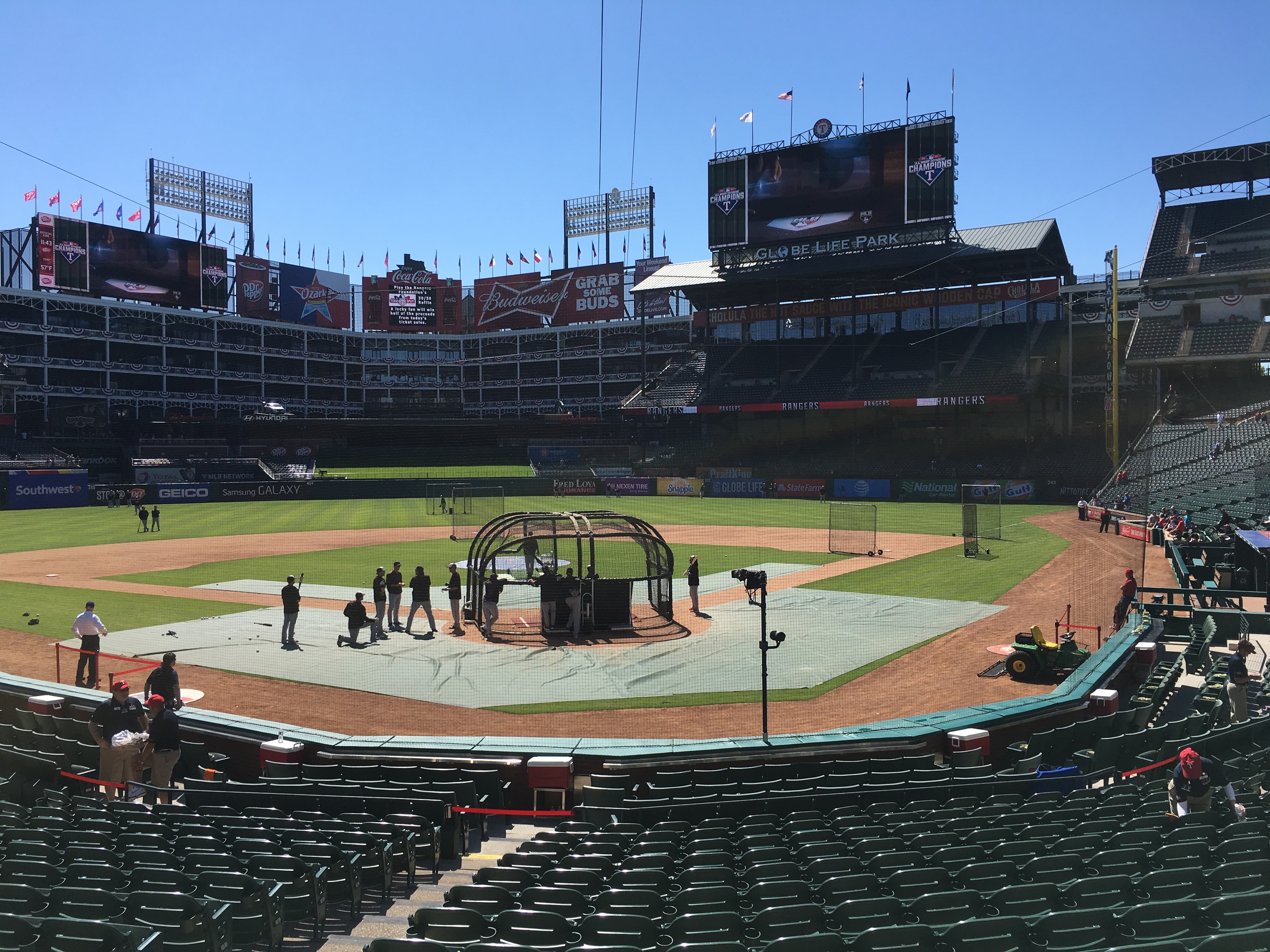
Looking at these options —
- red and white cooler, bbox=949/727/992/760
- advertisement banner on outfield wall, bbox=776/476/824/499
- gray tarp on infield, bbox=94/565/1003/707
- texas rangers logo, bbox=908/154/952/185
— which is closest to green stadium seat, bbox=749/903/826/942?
red and white cooler, bbox=949/727/992/760

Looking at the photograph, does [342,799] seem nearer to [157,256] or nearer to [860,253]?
[860,253]

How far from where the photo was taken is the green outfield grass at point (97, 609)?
71.5 feet

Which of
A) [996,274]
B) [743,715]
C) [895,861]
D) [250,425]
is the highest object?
[996,274]

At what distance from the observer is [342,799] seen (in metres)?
8.90

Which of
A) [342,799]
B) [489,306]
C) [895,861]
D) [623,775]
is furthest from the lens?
[489,306]

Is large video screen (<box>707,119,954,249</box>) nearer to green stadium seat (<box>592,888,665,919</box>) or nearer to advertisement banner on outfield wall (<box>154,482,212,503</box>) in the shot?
advertisement banner on outfield wall (<box>154,482,212,503</box>)

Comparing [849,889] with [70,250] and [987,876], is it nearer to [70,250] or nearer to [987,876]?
[987,876]

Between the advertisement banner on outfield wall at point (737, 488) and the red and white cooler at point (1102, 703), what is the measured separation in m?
52.7

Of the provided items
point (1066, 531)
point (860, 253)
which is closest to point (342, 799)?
point (1066, 531)

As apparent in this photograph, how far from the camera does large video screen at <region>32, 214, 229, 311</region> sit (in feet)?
247

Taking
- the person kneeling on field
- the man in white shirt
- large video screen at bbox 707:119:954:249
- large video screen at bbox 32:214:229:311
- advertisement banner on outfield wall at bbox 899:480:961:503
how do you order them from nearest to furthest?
1. the man in white shirt
2. the person kneeling on field
3. advertisement banner on outfield wall at bbox 899:480:961:503
4. large video screen at bbox 707:119:954:249
5. large video screen at bbox 32:214:229:311

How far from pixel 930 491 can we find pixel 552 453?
3442cm

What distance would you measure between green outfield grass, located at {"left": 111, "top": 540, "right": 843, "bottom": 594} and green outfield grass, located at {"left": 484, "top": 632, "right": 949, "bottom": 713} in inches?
543

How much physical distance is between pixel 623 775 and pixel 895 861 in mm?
4256
